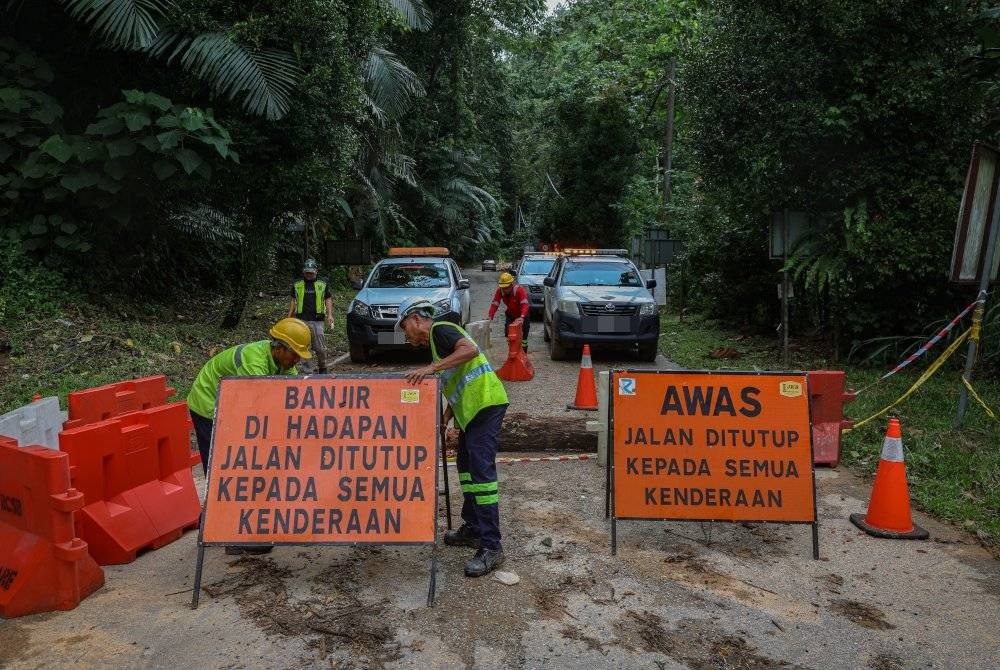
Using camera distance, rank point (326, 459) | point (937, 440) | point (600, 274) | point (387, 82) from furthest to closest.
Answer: point (387, 82), point (600, 274), point (937, 440), point (326, 459)

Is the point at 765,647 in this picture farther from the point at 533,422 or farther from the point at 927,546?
the point at 533,422

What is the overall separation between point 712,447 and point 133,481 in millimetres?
3733

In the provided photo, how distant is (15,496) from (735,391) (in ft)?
14.2

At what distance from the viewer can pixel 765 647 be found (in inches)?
137

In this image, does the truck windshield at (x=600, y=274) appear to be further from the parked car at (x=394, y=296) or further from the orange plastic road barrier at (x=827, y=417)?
the orange plastic road barrier at (x=827, y=417)

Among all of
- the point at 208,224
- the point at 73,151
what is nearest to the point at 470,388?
the point at 73,151

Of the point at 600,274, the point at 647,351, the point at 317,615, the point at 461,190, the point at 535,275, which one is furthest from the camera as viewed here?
the point at 461,190

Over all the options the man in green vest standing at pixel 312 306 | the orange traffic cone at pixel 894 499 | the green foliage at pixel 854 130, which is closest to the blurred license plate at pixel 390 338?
the man in green vest standing at pixel 312 306

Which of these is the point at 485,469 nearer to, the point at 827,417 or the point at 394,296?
the point at 827,417

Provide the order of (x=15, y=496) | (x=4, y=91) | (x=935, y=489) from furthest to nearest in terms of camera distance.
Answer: (x=4, y=91) < (x=935, y=489) < (x=15, y=496)

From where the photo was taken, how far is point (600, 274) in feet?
42.9

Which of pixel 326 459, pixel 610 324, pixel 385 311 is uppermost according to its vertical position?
pixel 385 311

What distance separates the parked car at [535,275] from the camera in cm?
1848

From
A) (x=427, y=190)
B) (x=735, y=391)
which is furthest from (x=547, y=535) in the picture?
Answer: (x=427, y=190)
